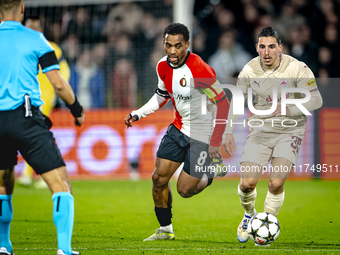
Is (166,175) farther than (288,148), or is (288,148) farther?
(166,175)

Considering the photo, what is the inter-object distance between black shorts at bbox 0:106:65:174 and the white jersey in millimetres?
2348

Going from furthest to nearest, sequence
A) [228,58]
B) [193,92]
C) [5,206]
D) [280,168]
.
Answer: [228,58]
[193,92]
[280,168]
[5,206]

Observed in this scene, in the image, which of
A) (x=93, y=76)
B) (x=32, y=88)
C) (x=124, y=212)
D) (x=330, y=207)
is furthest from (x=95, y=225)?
(x=93, y=76)

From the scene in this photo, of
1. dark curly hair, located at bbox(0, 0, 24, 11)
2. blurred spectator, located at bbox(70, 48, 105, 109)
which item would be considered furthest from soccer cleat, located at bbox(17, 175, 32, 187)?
dark curly hair, located at bbox(0, 0, 24, 11)

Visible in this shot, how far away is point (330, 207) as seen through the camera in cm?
805

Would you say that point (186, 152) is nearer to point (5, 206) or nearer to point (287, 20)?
point (5, 206)

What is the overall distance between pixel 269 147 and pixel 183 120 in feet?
3.49

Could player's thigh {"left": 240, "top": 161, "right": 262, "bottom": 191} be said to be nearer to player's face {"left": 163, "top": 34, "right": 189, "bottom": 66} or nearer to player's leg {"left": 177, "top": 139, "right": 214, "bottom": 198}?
player's leg {"left": 177, "top": 139, "right": 214, "bottom": 198}

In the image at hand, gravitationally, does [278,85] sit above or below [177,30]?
below

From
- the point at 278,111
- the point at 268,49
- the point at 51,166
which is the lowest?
the point at 51,166

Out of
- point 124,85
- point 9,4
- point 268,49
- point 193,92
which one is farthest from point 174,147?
point 124,85

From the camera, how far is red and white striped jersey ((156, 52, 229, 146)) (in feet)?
19.0

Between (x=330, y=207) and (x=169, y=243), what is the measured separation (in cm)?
364

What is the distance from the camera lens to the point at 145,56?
12914mm
